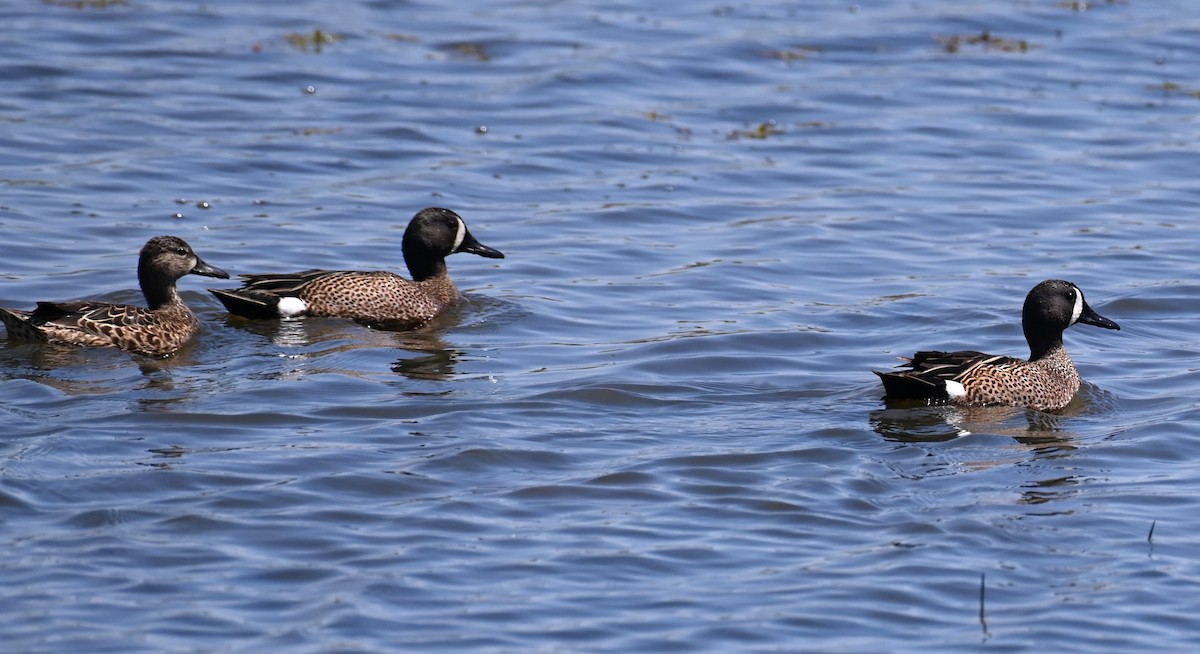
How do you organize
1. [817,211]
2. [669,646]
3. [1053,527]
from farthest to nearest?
[817,211]
[1053,527]
[669,646]

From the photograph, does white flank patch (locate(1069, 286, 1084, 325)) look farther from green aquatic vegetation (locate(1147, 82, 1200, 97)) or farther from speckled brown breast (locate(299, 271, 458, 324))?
green aquatic vegetation (locate(1147, 82, 1200, 97))

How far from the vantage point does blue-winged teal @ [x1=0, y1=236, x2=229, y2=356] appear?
1099cm

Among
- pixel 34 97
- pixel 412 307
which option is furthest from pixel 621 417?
pixel 34 97

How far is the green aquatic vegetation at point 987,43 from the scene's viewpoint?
876 inches

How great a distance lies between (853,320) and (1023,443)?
2893 millimetres

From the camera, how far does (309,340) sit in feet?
39.0

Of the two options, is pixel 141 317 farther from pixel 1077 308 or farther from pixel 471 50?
pixel 471 50

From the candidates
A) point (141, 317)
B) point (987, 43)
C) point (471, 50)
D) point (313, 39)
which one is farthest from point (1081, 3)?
point (141, 317)

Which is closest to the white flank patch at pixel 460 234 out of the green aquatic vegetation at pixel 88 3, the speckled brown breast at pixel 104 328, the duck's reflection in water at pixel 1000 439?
the speckled brown breast at pixel 104 328

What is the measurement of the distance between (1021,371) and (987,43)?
12.6 m

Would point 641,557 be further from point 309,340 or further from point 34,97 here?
point 34,97

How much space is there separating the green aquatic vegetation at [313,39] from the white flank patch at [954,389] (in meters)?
12.2

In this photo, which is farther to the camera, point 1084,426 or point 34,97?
point 34,97

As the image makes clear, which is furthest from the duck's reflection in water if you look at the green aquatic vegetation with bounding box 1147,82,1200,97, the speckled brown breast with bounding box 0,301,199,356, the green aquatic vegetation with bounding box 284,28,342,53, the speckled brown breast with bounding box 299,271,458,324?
the green aquatic vegetation with bounding box 284,28,342,53
